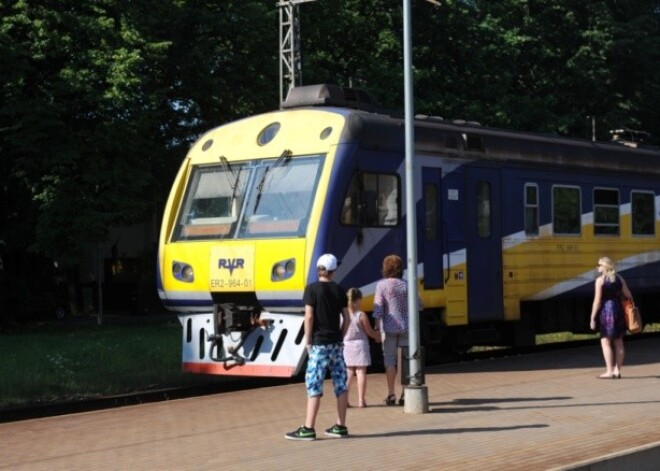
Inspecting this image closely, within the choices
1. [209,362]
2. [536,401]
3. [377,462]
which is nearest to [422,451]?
[377,462]

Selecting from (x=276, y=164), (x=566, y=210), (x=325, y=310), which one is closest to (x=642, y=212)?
(x=566, y=210)

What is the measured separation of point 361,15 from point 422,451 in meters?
35.4

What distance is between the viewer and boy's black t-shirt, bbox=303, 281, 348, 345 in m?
11.3

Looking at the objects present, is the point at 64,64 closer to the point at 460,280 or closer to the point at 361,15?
the point at 361,15

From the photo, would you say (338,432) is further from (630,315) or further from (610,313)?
(630,315)

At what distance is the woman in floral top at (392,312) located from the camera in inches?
548

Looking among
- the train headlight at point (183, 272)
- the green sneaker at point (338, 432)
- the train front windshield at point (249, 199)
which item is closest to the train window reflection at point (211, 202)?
the train front windshield at point (249, 199)

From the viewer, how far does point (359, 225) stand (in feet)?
54.9

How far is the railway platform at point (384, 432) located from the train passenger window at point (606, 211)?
5590mm

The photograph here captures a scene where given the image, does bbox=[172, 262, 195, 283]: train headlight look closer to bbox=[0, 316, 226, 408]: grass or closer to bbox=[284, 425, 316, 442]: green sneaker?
bbox=[0, 316, 226, 408]: grass

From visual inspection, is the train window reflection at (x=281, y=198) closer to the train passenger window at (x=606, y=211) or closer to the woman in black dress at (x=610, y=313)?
the woman in black dress at (x=610, y=313)

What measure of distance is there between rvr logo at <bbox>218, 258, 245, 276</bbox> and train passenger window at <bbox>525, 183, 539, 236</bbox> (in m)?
5.37

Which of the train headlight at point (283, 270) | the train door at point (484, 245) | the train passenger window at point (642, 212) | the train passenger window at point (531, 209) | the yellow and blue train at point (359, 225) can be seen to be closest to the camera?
the train headlight at point (283, 270)

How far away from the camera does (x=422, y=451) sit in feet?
34.6
